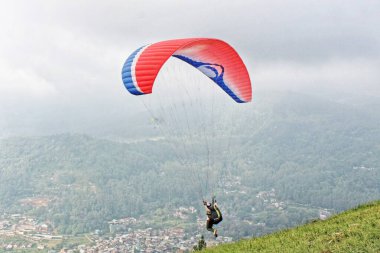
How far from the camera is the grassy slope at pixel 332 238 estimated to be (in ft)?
36.5

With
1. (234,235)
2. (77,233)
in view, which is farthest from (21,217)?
(234,235)

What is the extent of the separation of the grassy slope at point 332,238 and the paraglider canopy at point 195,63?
27.5 feet

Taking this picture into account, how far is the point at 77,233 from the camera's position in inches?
6280

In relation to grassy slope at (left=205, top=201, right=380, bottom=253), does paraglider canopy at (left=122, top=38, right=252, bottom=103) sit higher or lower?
higher

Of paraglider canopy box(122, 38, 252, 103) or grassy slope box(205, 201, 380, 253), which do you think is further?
paraglider canopy box(122, 38, 252, 103)

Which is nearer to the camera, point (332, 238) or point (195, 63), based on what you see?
point (332, 238)

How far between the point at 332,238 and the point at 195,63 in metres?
15.2

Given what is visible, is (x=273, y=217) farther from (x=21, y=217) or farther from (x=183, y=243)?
(x=21, y=217)

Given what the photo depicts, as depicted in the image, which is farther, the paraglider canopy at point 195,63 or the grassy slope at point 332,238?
the paraglider canopy at point 195,63

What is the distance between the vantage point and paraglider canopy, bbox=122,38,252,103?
18703mm

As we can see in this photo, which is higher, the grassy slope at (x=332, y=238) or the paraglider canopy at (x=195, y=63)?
the paraglider canopy at (x=195, y=63)

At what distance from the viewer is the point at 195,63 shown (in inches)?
976

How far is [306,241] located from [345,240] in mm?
1314

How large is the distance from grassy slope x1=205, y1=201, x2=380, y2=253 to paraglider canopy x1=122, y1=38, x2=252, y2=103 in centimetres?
837
